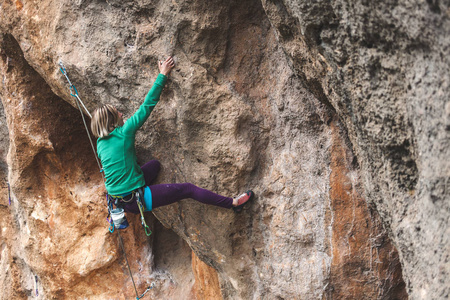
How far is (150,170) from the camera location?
344 centimetres

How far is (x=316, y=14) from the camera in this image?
2.07 m

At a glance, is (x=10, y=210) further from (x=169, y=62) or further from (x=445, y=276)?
(x=445, y=276)

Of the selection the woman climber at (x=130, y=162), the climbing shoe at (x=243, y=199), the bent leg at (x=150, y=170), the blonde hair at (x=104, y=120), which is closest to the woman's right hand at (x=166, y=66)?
the woman climber at (x=130, y=162)

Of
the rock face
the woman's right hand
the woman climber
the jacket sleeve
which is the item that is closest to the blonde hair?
the woman climber

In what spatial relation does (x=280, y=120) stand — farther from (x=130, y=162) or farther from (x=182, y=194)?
(x=130, y=162)

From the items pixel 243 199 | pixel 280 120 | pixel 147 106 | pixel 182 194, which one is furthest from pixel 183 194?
pixel 280 120

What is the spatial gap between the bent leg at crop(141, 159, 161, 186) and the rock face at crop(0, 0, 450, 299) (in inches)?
3.1

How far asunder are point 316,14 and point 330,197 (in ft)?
4.46

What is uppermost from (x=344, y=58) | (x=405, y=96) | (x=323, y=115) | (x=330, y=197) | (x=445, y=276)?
(x=344, y=58)

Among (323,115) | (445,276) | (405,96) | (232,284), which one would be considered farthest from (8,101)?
(445,276)

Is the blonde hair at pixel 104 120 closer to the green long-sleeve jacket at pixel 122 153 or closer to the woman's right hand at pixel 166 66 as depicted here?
the green long-sleeve jacket at pixel 122 153

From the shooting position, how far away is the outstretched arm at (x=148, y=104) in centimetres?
293

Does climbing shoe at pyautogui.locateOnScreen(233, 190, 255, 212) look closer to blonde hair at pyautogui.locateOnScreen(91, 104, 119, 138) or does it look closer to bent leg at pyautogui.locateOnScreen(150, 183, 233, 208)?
bent leg at pyautogui.locateOnScreen(150, 183, 233, 208)

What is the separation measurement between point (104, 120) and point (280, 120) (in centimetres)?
131
